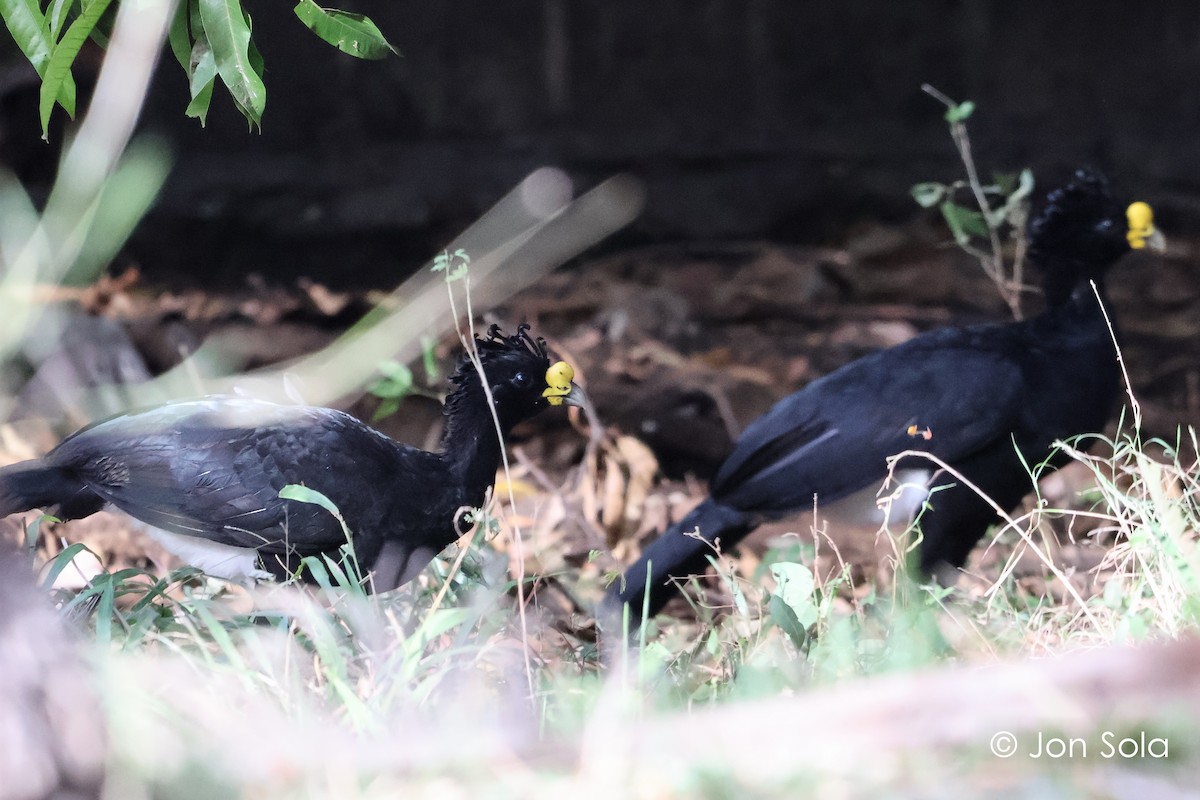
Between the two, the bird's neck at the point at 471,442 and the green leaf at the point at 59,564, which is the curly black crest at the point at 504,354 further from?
the green leaf at the point at 59,564

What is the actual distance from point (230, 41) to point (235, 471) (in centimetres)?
89

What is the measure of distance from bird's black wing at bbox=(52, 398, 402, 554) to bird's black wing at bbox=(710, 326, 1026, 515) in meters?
1.22

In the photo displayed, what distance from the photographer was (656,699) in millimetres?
1999

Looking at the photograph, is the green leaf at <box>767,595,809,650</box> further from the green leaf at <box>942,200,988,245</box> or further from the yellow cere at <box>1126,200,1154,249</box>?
the green leaf at <box>942,200,988,245</box>

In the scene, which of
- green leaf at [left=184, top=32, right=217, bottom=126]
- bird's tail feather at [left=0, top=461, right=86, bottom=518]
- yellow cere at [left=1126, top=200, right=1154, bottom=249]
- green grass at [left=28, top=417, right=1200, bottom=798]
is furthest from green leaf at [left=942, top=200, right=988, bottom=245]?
bird's tail feather at [left=0, top=461, right=86, bottom=518]

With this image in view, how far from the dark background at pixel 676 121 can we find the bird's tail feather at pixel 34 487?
12.0 feet

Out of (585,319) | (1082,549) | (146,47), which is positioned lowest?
(1082,549)

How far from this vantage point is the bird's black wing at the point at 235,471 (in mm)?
2523

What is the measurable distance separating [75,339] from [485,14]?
272cm

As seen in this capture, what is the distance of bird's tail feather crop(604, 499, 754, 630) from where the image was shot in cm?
316

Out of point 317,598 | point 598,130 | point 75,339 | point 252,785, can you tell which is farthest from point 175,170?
point 252,785

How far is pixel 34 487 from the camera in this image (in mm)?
2539

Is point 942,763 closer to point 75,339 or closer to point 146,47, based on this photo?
point 146,47

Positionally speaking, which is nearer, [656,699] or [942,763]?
[942,763]
